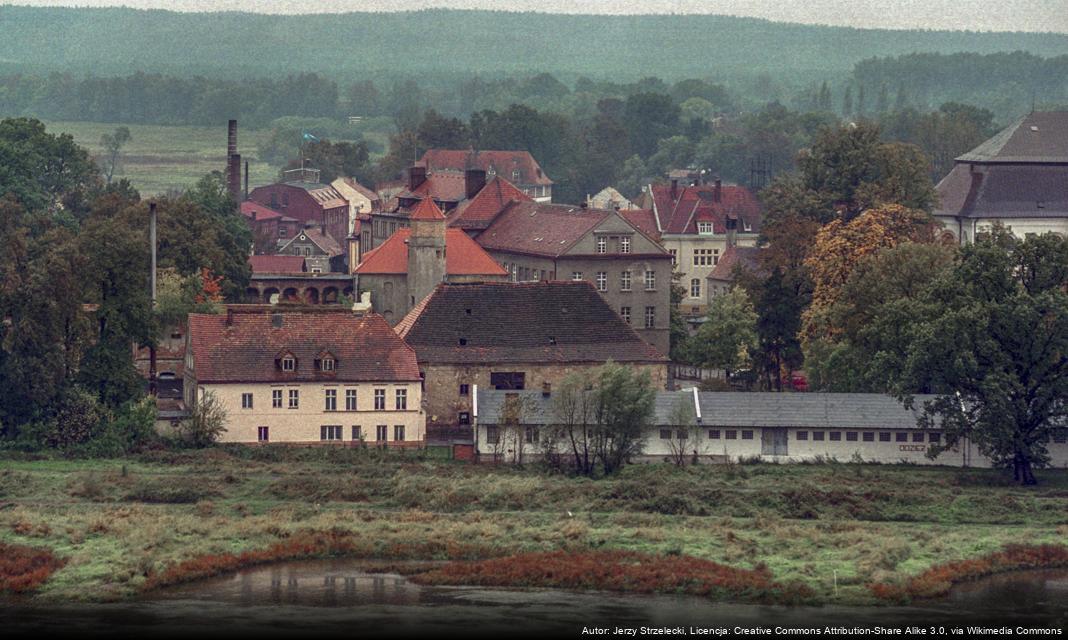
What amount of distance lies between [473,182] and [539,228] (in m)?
15.9

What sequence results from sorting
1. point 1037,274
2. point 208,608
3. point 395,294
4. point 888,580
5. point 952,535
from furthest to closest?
point 395,294 < point 1037,274 < point 952,535 < point 888,580 < point 208,608

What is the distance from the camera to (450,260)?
358ft

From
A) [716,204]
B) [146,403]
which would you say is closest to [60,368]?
[146,403]

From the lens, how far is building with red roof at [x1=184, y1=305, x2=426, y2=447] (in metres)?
81.0

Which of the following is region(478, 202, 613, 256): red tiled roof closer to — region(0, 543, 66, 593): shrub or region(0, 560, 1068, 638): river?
region(0, 543, 66, 593): shrub

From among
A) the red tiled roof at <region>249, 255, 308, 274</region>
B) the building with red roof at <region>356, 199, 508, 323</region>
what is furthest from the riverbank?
the red tiled roof at <region>249, 255, 308, 274</region>

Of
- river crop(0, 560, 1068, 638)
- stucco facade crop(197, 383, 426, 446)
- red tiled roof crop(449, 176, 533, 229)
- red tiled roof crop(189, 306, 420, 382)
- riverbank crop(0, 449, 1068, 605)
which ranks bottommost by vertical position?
river crop(0, 560, 1068, 638)

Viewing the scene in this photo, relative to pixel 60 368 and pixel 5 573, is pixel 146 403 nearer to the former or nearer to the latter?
pixel 60 368

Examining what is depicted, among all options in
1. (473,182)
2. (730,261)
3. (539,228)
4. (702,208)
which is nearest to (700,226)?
(702,208)

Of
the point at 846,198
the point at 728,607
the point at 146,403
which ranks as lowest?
the point at 728,607

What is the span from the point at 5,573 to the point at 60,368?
2164 cm

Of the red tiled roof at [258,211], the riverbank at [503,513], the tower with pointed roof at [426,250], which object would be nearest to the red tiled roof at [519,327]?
the riverbank at [503,513]

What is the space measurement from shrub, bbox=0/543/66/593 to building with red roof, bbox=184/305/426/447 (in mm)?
18743

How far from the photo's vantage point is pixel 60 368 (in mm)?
80750
